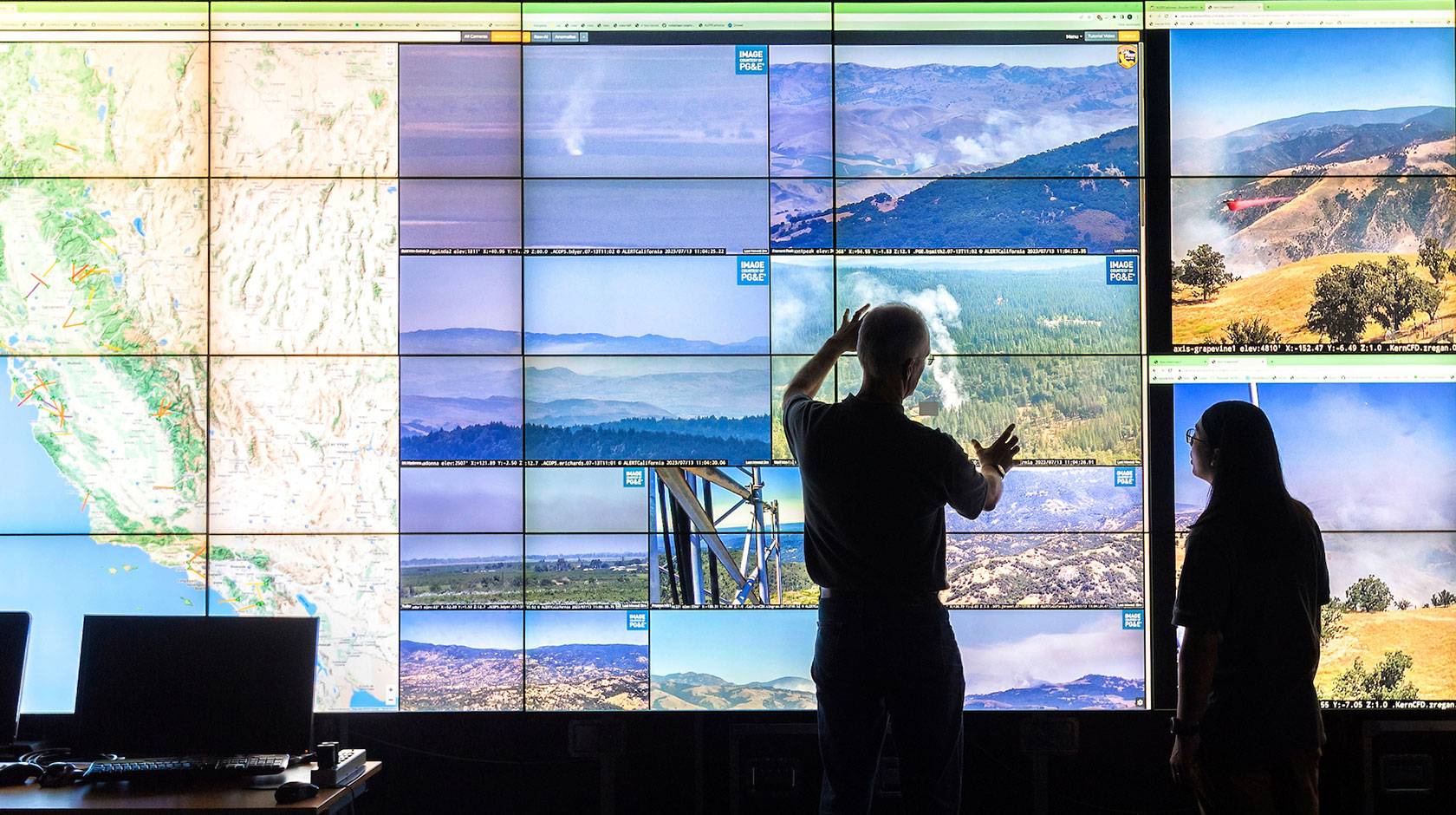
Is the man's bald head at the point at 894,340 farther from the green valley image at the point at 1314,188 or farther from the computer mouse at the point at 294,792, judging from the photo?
the computer mouse at the point at 294,792

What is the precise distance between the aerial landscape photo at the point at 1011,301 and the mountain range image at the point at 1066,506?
433mm

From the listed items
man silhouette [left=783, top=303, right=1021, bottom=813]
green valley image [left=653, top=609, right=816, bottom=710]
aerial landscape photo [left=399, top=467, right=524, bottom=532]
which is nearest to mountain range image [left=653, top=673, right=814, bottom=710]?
green valley image [left=653, top=609, right=816, bottom=710]

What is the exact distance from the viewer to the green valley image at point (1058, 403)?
3.22 metres

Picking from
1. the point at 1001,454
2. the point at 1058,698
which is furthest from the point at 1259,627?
the point at 1058,698

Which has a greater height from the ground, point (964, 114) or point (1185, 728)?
point (964, 114)

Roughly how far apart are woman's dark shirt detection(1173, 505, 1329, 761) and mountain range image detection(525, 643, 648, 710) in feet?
5.99

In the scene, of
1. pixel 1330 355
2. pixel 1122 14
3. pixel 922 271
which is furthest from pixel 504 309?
pixel 1330 355

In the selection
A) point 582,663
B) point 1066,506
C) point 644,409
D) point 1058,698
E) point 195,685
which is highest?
point 644,409

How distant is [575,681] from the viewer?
3191 mm

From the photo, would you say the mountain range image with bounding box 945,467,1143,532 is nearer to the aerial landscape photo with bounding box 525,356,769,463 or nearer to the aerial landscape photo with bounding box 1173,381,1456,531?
the aerial landscape photo with bounding box 1173,381,1456,531

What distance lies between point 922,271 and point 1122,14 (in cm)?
115

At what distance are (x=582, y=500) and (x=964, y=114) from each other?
1910 millimetres

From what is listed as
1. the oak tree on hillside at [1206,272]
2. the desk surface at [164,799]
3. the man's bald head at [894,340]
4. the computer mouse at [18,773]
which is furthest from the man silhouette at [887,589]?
the computer mouse at [18,773]

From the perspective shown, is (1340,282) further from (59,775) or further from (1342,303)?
(59,775)
